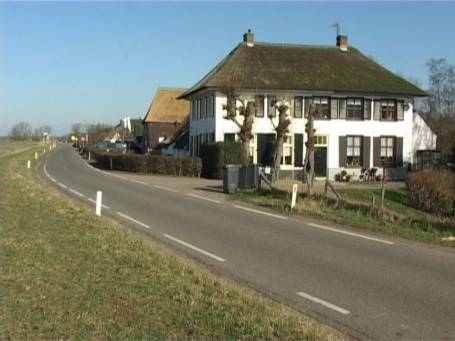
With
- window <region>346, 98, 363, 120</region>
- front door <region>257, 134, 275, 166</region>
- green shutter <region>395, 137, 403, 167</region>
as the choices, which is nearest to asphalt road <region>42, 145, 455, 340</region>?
front door <region>257, 134, 275, 166</region>

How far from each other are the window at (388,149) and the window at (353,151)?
5.95ft

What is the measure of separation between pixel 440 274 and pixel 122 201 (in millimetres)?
14129

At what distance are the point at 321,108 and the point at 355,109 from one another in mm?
2702

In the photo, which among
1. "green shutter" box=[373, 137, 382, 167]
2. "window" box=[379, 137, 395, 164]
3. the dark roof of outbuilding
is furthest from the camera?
"window" box=[379, 137, 395, 164]

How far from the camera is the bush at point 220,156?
3700cm

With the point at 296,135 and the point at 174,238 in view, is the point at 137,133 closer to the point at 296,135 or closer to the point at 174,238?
the point at 296,135

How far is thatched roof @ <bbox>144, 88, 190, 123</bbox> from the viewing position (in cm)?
7238

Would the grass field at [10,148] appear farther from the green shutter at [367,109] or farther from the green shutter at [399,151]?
the green shutter at [399,151]

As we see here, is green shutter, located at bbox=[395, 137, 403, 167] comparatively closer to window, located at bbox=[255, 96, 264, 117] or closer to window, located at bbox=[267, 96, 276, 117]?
window, located at bbox=[267, 96, 276, 117]

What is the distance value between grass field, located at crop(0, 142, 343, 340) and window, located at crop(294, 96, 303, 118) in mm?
32465

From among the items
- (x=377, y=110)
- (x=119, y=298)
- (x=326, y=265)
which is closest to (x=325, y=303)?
(x=326, y=265)

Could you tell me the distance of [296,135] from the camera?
138 feet

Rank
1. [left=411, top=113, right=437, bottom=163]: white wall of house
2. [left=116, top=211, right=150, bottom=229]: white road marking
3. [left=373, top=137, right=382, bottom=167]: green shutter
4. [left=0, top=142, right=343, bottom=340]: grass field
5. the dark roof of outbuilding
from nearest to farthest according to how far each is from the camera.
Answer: [left=0, top=142, right=343, bottom=340]: grass field → [left=116, top=211, right=150, bottom=229]: white road marking → the dark roof of outbuilding → [left=373, top=137, right=382, bottom=167]: green shutter → [left=411, top=113, right=437, bottom=163]: white wall of house

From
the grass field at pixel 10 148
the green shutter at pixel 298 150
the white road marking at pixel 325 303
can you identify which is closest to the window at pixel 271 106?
the green shutter at pixel 298 150
